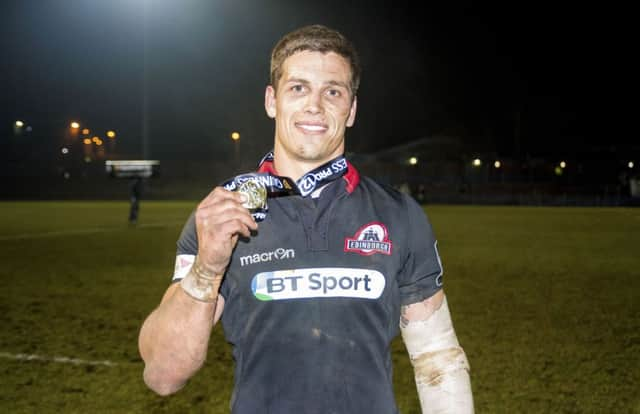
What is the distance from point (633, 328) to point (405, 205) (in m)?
6.55

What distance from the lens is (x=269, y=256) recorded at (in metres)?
1.95

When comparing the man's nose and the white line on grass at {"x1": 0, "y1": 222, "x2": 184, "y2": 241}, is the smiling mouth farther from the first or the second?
the white line on grass at {"x1": 0, "y1": 222, "x2": 184, "y2": 241}

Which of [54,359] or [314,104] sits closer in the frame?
[314,104]

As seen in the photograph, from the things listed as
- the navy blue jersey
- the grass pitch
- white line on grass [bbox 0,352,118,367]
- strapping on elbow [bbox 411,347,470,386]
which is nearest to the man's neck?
the navy blue jersey

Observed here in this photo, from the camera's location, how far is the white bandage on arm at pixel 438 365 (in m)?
2.00

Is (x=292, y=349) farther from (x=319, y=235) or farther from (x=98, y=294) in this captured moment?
(x=98, y=294)

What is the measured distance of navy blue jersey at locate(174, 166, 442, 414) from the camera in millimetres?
1847

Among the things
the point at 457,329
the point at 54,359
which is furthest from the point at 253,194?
the point at 457,329

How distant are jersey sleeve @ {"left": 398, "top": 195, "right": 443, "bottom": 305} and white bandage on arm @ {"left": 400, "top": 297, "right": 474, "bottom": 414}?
91 millimetres

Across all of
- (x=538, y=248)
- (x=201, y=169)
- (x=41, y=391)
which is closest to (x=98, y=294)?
(x=41, y=391)

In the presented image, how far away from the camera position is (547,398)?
5.21 m

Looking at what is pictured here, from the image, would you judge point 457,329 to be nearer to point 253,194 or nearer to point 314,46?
point 314,46

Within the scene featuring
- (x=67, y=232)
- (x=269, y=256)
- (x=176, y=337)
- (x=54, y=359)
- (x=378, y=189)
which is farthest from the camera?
(x=67, y=232)

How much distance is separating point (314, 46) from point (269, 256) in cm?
73
